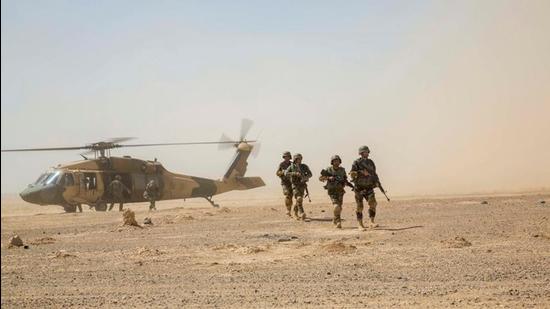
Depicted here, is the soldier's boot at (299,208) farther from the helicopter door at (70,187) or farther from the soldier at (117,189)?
the helicopter door at (70,187)

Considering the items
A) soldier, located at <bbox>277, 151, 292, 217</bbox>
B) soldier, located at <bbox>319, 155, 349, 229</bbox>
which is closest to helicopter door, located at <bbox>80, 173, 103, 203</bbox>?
soldier, located at <bbox>277, 151, 292, 217</bbox>

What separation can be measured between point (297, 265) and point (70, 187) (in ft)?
50.1

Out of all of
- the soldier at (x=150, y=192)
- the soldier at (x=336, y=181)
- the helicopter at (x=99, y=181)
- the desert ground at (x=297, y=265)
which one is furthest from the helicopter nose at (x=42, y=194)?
the soldier at (x=336, y=181)

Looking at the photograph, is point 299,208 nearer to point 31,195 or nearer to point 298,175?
point 298,175

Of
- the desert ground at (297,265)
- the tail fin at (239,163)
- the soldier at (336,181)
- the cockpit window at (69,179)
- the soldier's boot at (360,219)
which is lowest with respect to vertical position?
the desert ground at (297,265)

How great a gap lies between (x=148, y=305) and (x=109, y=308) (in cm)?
40

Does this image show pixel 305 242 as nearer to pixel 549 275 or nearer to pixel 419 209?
pixel 549 275

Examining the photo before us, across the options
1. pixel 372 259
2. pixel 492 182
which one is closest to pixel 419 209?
pixel 372 259

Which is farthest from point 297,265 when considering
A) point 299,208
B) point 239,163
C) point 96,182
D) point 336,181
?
point 239,163

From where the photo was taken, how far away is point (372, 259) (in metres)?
8.17

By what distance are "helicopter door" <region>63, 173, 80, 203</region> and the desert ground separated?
701cm

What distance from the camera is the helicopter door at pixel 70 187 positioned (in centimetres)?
2083

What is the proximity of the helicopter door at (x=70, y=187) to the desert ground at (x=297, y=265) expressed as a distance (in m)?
7.01

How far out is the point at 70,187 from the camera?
20875 mm
